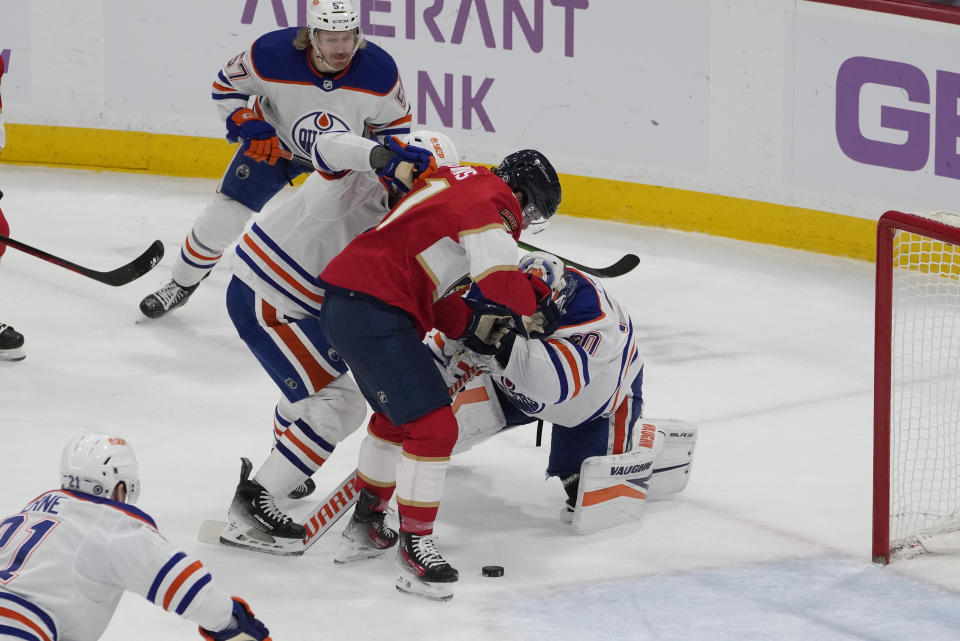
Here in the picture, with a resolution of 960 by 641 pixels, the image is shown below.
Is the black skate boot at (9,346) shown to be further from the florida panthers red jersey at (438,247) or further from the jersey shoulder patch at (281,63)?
the florida panthers red jersey at (438,247)

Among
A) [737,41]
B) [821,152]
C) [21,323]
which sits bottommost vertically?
[21,323]

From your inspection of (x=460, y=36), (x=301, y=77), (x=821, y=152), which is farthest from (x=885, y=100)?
(x=301, y=77)

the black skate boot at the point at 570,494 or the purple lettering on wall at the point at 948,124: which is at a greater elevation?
the purple lettering on wall at the point at 948,124

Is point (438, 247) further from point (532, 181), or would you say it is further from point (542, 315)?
point (542, 315)

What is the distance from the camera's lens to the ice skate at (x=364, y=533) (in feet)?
12.5

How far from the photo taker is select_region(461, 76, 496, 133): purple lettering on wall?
6.88 meters

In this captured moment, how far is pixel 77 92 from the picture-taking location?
24.3ft

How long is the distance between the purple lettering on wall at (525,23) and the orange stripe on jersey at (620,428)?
2978 mm

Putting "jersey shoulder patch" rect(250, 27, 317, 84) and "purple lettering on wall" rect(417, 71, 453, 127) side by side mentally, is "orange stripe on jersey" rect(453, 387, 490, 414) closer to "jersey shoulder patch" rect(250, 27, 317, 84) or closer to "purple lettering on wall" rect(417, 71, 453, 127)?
"jersey shoulder patch" rect(250, 27, 317, 84)

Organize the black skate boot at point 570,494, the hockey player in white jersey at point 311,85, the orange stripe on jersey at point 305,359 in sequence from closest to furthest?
the orange stripe on jersey at point 305,359, the black skate boot at point 570,494, the hockey player in white jersey at point 311,85

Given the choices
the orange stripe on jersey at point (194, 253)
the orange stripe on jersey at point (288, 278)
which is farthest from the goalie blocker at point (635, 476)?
the orange stripe on jersey at point (194, 253)

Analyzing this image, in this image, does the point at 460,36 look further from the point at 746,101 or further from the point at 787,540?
the point at 787,540

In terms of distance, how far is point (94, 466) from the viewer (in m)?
2.74

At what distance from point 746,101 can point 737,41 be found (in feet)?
0.79
